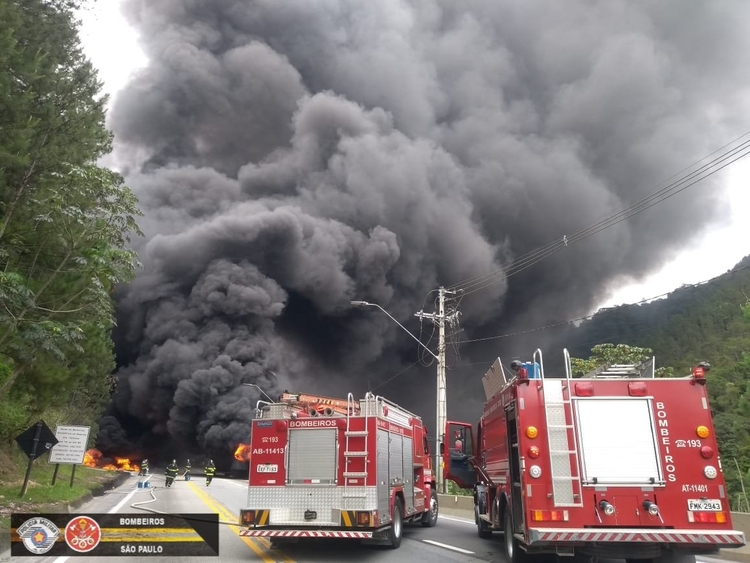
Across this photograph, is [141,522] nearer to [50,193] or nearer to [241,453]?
[50,193]

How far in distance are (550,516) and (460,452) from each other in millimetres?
6467

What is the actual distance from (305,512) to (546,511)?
3898 millimetres

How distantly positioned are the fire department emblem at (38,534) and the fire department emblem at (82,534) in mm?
111

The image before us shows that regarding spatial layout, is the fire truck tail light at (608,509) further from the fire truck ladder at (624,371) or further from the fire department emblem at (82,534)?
the fire department emblem at (82,534)

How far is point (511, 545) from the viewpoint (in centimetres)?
751

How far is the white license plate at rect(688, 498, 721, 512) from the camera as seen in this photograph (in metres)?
6.04

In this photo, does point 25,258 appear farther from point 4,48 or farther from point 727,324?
point 727,324

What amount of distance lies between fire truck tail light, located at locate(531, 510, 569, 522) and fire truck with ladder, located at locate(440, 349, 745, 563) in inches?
0.4

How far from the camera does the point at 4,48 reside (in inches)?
347

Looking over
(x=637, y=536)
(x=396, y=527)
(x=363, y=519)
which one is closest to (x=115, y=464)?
(x=396, y=527)

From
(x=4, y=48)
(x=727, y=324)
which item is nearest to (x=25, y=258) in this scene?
(x=4, y=48)

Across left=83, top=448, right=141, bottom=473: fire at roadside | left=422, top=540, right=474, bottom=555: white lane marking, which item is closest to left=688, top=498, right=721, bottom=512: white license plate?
left=422, top=540, right=474, bottom=555: white lane marking

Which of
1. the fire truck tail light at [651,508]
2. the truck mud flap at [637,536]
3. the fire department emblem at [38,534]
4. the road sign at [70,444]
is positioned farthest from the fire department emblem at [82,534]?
the road sign at [70,444]

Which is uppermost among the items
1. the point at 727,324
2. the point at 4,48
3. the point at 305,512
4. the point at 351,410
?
the point at 727,324
